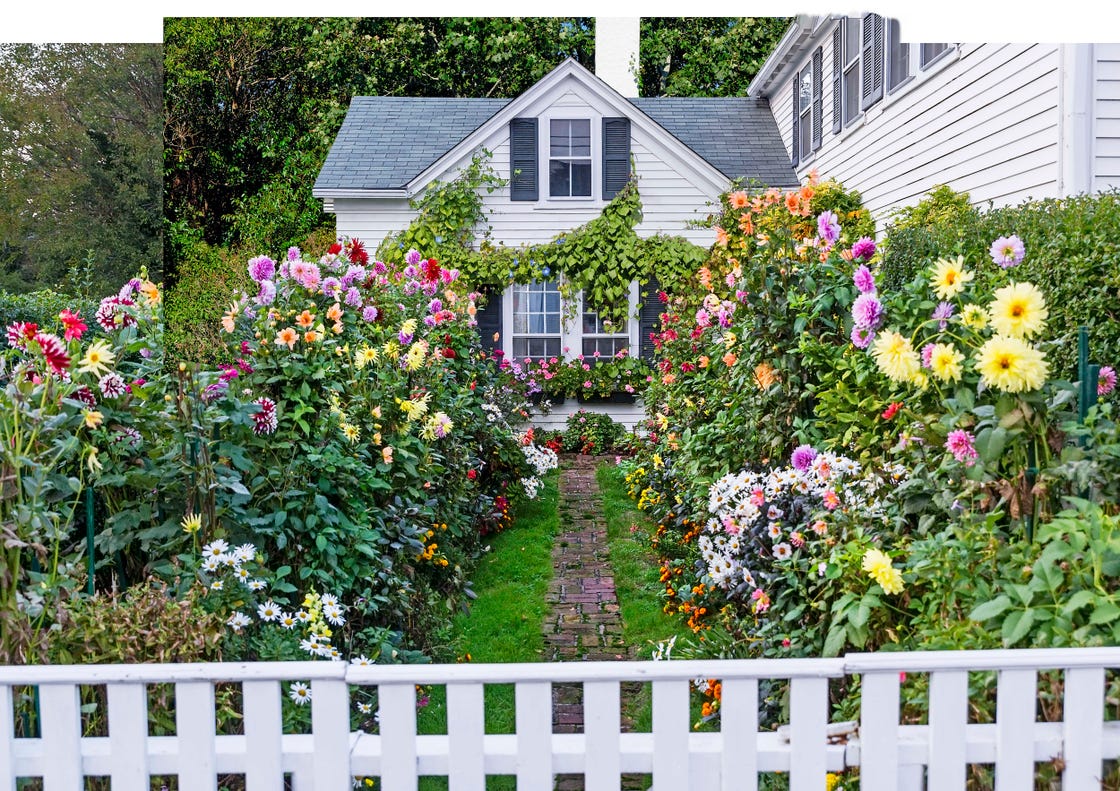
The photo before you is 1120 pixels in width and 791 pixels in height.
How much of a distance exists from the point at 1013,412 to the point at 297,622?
6.38ft

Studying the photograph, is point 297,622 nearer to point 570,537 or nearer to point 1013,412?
point 1013,412

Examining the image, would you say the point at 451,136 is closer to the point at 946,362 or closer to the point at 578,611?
the point at 578,611

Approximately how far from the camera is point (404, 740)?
1.76m

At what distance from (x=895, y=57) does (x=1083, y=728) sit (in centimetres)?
690

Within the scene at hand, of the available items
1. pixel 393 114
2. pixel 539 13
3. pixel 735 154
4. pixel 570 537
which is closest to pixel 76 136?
pixel 393 114

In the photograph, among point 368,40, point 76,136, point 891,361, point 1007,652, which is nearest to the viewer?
point 1007,652

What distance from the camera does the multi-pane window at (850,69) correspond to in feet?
27.7

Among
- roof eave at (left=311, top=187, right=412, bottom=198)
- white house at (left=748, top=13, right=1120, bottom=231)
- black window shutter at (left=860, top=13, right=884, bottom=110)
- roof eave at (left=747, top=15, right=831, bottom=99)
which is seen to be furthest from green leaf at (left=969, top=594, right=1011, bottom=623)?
roof eave at (left=311, top=187, right=412, bottom=198)

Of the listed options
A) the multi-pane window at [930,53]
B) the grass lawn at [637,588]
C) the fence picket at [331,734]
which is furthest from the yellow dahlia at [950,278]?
the multi-pane window at [930,53]

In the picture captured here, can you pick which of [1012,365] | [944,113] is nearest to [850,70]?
[944,113]

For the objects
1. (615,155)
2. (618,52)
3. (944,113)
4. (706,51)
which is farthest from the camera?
(706,51)

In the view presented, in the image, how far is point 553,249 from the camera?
9.83 meters

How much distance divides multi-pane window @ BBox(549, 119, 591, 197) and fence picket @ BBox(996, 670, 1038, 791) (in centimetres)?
871

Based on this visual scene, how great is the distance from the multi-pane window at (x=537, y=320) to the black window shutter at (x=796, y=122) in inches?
121
